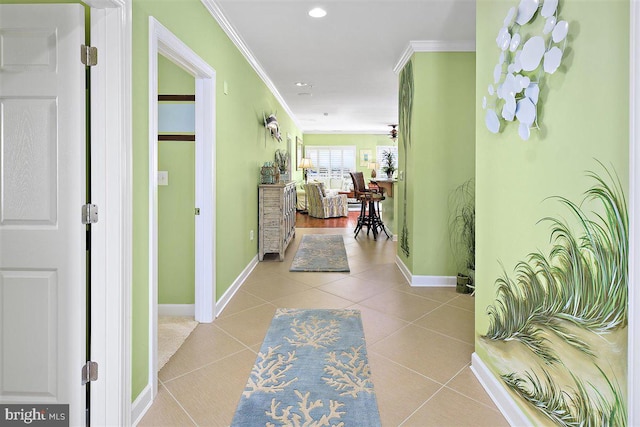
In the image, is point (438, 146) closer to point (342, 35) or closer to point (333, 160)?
point (342, 35)

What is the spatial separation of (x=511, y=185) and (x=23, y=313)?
224 centimetres

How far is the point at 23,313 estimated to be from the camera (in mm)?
1635

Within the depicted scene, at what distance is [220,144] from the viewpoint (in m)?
3.29

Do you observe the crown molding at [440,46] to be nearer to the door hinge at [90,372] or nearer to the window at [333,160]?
the door hinge at [90,372]

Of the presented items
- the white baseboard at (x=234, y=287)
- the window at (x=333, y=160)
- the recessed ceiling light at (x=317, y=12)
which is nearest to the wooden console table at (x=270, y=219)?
the white baseboard at (x=234, y=287)

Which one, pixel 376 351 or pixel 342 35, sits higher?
pixel 342 35

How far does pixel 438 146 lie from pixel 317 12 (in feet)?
5.95

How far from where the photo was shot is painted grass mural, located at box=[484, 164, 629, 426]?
1.18m

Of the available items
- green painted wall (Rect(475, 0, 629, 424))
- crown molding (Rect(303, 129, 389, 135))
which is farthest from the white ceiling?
crown molding (Rect(303, 129, 389, 135))

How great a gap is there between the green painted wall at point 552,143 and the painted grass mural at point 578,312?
0.05 meters

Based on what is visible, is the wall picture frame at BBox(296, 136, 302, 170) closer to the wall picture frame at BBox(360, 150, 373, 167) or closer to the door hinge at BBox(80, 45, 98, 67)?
the wall picture frame at BBox(360, 150, 373, 167)

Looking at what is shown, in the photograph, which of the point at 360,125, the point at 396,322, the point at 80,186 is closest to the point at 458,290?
the point at 396,322

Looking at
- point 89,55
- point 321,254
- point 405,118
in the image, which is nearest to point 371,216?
point 321,254

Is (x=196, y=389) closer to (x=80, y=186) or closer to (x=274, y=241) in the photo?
(x=80, y=186)
